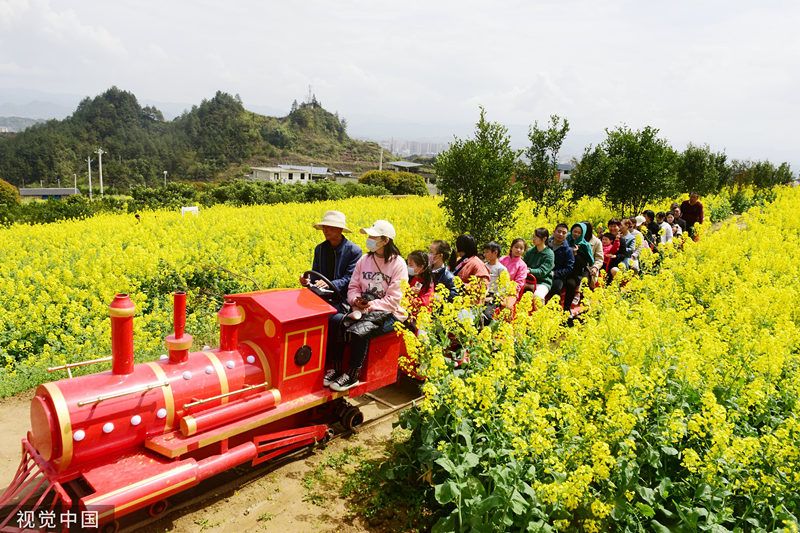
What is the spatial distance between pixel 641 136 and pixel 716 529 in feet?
54.4

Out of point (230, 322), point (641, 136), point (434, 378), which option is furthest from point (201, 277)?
point (641, 136)

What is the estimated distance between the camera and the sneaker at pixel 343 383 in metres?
5.32

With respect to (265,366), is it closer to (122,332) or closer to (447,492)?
(122,332)

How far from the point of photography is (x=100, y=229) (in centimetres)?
1283

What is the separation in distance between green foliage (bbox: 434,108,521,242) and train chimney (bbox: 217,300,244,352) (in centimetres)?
839

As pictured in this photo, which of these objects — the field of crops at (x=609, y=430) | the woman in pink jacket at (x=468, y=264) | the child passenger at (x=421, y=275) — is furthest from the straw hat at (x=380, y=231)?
the woman in pink jacket at (x=468, y=264)

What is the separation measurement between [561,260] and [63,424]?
7307 millimetres

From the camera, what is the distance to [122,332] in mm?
4023

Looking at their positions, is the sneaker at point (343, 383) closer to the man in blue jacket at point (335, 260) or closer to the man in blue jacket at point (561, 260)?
the man in blue jacket at point (335, 260)

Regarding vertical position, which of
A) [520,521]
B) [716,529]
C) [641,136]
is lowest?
[520,521]

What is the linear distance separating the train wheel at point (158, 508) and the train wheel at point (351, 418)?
1.93m

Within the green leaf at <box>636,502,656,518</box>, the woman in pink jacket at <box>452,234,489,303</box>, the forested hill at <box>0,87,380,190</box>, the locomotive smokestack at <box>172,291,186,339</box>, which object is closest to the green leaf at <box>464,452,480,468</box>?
the green leaf at <box>636,502,656,518</box>

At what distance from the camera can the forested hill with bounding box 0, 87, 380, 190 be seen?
89.9 m

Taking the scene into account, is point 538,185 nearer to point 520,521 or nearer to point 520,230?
point 520,230
